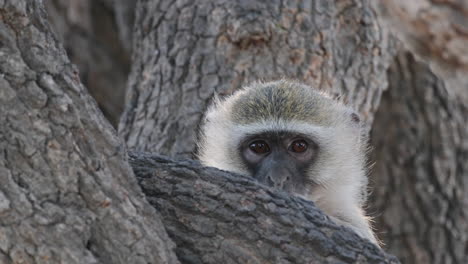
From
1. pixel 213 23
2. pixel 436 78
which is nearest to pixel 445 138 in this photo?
pixel 436 78

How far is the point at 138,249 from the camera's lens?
Answer: 7.02 ft

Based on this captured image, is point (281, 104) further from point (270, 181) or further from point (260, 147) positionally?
point (270, 181)

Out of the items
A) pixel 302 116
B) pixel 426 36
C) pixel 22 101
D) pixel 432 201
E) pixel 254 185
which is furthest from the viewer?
pixel 426 36

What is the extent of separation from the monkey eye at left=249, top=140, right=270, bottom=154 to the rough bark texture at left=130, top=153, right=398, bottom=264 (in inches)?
53.1

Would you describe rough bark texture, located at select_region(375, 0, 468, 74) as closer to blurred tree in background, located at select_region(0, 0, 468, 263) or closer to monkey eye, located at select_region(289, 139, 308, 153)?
blurred tree in background, located at select_region(0, 0, 468, 263)

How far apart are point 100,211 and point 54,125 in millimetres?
266

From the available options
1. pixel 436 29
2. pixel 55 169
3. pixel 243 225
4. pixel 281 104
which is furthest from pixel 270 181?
pixel 436 29

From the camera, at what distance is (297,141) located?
12.6ft

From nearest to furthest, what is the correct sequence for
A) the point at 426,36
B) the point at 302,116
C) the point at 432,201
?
the point at 302,116 < the point at 432,201 < the point at 426,36

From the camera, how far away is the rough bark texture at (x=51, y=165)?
2.00m

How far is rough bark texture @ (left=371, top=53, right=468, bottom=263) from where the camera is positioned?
202 inches

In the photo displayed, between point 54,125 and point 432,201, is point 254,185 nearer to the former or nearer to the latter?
point 54,125

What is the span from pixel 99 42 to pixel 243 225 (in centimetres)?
444

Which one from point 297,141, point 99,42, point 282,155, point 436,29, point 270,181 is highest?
point 436,29
